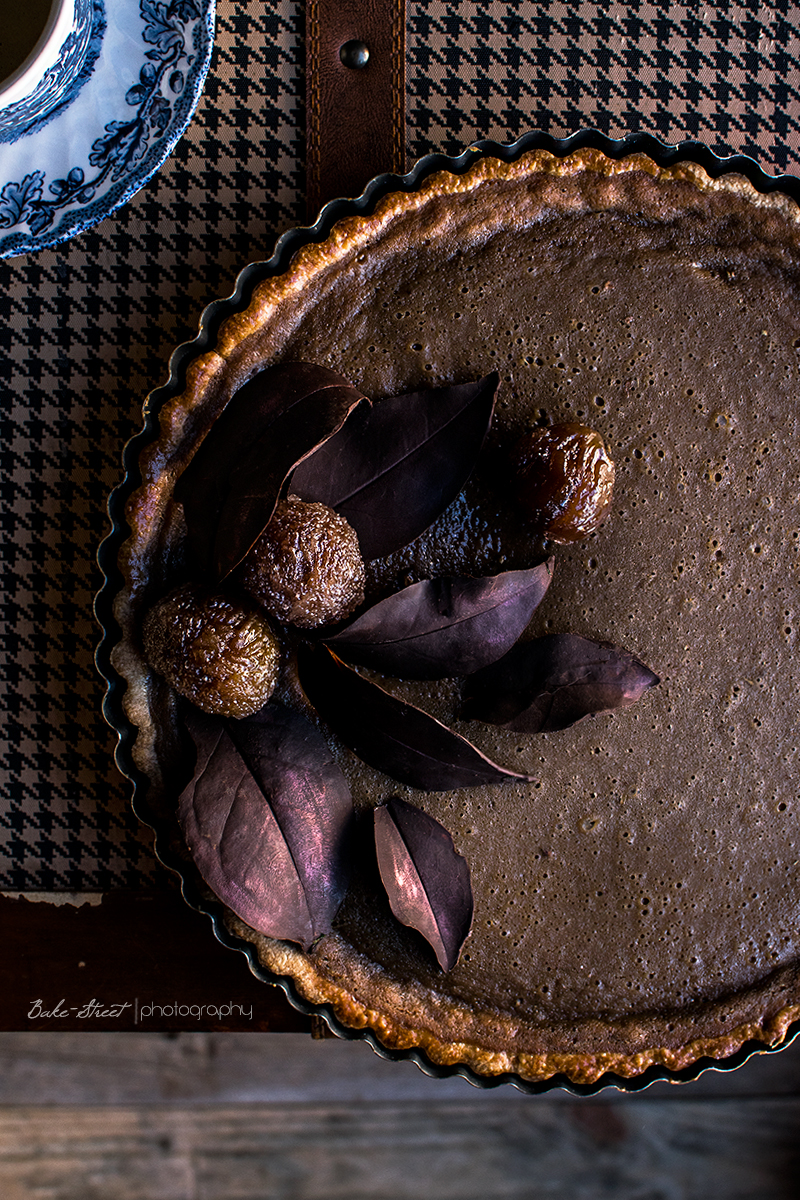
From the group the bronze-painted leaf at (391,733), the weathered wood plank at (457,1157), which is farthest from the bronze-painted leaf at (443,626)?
the weathered wood plank at (457,1157)

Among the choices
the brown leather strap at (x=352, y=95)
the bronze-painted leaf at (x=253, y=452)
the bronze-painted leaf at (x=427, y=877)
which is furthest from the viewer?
the brown leather strap at (x=352, y=95)

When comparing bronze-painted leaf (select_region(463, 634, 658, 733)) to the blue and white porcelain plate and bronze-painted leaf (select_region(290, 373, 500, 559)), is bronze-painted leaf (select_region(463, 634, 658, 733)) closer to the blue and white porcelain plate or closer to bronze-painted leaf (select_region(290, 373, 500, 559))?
bronze-painted leaf (select_region(290, 373, 500, 559))

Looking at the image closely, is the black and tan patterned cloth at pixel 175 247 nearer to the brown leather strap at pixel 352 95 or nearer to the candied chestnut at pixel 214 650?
the brown leather strap at pixel 352 95

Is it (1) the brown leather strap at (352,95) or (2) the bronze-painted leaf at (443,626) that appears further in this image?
(1) the brown leather strap at (352,95)

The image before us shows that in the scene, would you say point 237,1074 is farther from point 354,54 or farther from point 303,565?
point 354,54

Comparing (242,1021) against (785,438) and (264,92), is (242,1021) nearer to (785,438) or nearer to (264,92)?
(785,438)

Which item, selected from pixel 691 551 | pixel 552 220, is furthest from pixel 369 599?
pixel 552 220

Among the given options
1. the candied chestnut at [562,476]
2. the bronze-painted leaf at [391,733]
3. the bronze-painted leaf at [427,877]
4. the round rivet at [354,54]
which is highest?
the round rivet at [354,54]
